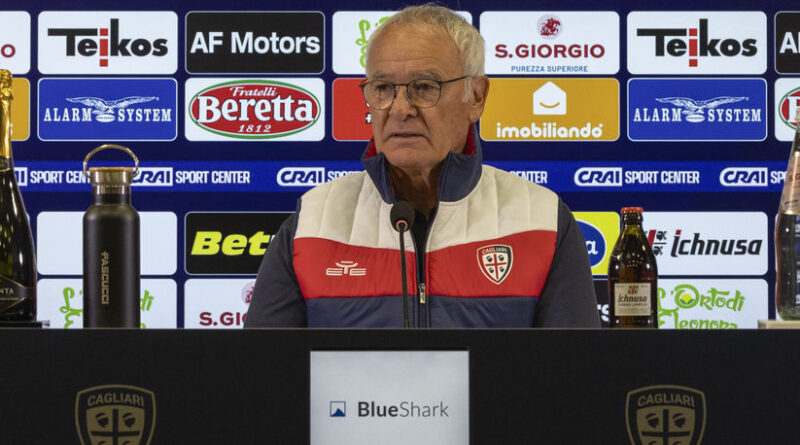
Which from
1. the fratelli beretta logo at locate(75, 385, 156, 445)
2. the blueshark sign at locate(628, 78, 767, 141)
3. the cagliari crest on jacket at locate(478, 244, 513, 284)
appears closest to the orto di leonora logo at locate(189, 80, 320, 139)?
the blueshark sign at locate(628, 78, 767, 141)

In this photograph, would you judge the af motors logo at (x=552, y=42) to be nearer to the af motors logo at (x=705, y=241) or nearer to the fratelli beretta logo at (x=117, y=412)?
the af motors logo at (x=705, y=241)

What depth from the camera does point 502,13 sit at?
11.2 ft

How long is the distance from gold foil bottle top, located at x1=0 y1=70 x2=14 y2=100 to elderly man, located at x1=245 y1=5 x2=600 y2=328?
0.56 meters

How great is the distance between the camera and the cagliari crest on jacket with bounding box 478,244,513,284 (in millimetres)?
1362

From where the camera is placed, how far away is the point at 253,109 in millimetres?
3414

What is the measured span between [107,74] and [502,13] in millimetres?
1597

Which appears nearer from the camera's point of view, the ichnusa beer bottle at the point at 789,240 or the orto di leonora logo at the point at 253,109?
the ichnusa beer bottle at the point at 789,240

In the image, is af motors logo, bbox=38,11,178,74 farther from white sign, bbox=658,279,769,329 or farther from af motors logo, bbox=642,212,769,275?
white sign, bbox=658,279,769,329

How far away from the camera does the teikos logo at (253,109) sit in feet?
11.2

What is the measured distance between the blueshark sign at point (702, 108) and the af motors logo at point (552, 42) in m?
0.18

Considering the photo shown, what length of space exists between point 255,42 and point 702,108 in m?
1.80

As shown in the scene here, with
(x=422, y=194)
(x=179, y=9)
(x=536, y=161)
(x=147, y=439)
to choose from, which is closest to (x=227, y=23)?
(x=179, y=9)

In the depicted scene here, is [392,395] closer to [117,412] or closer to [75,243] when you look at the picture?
[117,412]

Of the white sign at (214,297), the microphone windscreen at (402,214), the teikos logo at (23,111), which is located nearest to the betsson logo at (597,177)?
the white sign at (214,297)
